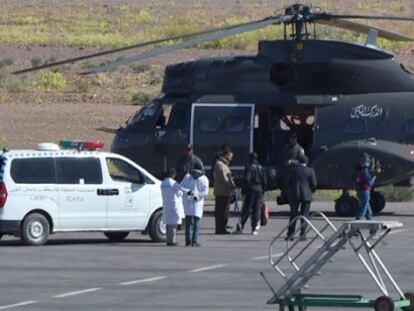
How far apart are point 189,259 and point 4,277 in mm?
3450

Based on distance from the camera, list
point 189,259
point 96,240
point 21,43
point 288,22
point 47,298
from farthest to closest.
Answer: point 21,43, point 288,22, point 96,240, point 189,259, point 47,298

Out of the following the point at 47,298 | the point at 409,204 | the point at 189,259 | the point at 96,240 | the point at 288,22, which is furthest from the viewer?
the point at 409,204

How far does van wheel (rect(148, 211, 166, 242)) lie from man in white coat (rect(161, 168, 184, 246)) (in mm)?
772

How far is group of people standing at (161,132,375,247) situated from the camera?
23312 millimetres

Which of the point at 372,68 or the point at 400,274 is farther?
the point at 372,68

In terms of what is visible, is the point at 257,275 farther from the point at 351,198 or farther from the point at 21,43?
the point at 21,43

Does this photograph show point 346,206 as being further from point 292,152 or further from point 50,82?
point 50,82

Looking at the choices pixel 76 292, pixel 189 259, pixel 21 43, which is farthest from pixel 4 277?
pixel 21 43

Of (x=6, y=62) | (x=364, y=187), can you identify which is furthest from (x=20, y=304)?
(x=6, y=62)

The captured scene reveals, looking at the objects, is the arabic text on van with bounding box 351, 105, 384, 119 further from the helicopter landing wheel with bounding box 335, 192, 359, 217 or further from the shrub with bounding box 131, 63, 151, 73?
the shrub with bounding box 131, 63, 151, 73

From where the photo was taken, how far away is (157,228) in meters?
24.2

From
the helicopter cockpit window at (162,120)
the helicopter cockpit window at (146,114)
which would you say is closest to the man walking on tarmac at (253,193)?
the helicopter cockpit window at (162,120)

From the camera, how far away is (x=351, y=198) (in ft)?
94.5

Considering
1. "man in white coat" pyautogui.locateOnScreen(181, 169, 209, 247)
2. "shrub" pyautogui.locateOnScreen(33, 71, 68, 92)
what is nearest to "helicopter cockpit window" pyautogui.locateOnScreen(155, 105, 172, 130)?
"man in white coat" pyautogui.locateOnScreen(181, 169, 209, 247)
